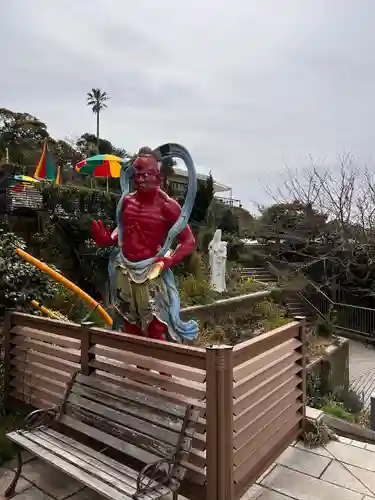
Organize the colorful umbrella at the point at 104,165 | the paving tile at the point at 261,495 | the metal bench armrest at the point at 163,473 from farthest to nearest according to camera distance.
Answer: the colorful umbrella at the point at 104,165
the paving tile at the point at 261,495
the metal bench armrest at the point at 163,473

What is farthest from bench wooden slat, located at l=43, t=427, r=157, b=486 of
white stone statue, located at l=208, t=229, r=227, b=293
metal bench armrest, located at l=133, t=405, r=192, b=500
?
white stone statue, located at l=208, t=229, r=227, b=293

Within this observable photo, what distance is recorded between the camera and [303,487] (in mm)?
2793

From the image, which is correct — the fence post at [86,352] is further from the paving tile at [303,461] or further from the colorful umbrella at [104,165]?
the colorful umbrella at [104,165]

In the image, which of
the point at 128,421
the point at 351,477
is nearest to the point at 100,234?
the point at 128,421

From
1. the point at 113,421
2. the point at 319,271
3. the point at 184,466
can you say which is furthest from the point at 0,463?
the point at 319,271

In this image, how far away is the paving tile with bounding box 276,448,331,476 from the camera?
302 centimetres

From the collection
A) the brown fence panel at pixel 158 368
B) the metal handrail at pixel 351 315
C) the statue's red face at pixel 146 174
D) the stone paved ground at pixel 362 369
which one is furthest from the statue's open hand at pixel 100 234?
the metal handrail at pixel 351 315

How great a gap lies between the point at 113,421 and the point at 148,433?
0.32m

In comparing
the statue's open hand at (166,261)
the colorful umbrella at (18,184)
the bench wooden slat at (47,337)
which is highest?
the colorful umbrella at (18,184)

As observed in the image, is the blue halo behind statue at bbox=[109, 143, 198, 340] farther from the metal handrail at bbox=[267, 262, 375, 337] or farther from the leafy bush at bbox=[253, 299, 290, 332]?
the metal handrail at bbox=[267, 262, 375, 337]

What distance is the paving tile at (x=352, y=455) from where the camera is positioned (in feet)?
10.3

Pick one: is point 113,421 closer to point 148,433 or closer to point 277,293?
point 148,433

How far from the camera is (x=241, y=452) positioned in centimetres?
249

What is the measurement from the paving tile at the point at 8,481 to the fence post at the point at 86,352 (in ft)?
2.66
